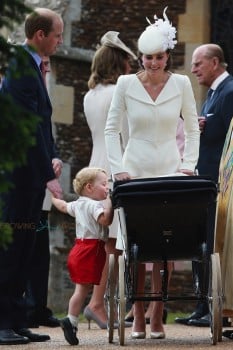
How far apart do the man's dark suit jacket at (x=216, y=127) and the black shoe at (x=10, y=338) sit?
110 inches

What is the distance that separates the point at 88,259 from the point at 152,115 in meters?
1.20

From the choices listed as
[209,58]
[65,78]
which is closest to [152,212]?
[209,58]

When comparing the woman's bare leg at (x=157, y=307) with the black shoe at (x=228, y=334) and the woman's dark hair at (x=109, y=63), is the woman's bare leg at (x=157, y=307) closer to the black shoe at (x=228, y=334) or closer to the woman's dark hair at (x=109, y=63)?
the black shoe at (x=228, y=334)

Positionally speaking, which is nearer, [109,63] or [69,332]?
[69,332]

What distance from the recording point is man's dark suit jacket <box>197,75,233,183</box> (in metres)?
10.3

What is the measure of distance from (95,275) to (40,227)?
99 centimetres

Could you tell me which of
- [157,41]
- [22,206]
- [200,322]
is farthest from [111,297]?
[200,322]

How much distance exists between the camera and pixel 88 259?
912cm

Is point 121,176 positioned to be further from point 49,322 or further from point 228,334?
point 49,322

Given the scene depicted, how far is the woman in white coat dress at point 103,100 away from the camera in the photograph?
988 centimetres

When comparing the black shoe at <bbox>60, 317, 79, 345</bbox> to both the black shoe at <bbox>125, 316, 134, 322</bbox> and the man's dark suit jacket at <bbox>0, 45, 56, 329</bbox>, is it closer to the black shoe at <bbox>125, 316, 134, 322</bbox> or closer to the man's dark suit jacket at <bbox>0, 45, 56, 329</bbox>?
the man's dark suit jacket at <bbox>0, 45, 56, 329</bbox>

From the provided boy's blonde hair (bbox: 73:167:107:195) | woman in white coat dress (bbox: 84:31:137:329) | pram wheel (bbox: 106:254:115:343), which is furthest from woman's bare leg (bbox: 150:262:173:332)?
woman in white coat dress (bbox: 84:31:137:329)

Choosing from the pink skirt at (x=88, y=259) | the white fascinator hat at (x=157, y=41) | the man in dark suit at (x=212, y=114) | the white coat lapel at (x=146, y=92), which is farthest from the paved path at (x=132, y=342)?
the white fascinator hat at (x=157, y=41)

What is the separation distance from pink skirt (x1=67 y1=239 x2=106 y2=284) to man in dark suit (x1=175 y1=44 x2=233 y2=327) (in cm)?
135
